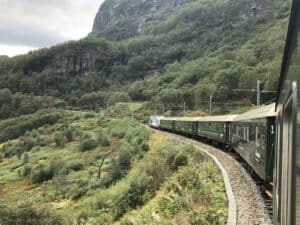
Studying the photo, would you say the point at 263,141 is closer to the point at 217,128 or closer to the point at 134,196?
the point at 134,196

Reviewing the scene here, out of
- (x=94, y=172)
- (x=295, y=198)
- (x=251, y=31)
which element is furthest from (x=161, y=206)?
(x=251, y=31)

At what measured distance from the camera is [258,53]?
458 ft

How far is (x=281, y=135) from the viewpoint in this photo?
5062 millimetres

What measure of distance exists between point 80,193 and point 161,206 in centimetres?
2519

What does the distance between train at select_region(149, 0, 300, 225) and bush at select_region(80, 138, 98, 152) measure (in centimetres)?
3573

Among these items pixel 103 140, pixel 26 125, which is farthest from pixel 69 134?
pixel 26 125

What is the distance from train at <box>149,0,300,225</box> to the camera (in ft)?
10.5

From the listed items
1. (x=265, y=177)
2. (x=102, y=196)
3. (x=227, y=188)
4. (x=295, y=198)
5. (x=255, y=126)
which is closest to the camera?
(x=295, y=198)

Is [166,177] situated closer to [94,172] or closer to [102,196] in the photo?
[102,196]

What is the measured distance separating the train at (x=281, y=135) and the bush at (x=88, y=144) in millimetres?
35733

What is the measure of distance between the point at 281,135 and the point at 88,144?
240 ft

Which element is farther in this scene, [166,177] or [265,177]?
[166,177]

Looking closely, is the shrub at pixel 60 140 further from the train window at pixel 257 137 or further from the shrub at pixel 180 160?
the train window at pixel 257 137

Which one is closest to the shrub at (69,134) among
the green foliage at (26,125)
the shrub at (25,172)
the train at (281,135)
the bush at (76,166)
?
the shrub at (25,172)
